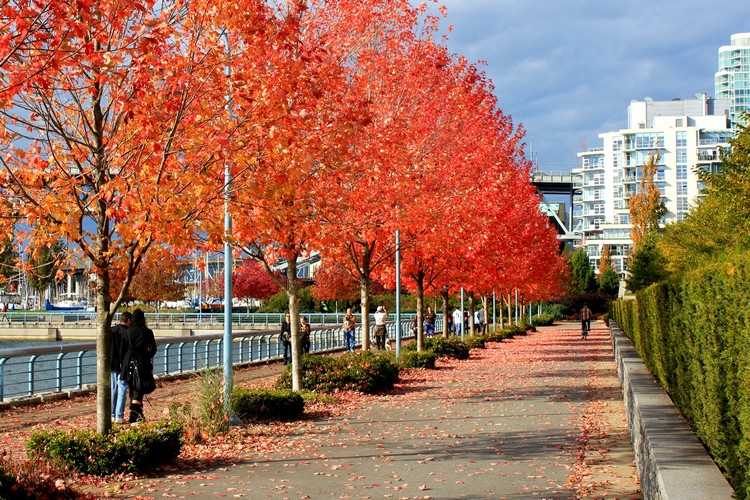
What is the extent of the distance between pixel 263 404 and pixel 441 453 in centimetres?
400

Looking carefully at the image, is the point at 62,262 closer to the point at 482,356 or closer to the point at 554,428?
the point at 554,428

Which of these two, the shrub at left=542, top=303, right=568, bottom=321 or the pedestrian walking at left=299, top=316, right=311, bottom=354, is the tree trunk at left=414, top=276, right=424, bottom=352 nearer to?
the pedestrian walking at left=299, top=316, right=311, bottom=354

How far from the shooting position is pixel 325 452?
38.6 feet

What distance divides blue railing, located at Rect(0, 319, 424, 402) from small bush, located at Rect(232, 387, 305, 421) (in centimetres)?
336

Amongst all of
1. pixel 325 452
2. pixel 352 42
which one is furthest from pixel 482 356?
pixel 325 452

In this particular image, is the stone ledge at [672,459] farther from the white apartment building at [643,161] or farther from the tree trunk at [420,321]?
the white apartment building at [643,161]

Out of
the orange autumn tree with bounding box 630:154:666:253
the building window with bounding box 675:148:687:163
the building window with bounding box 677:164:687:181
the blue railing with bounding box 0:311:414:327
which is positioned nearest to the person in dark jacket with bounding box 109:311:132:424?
the blue railing with bounding box 0:311:414:327

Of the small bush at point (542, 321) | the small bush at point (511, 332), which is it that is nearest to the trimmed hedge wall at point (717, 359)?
the small bush at point (511, 332)

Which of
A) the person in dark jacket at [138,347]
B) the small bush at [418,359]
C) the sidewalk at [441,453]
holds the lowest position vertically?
the sidewalk at [441,453]

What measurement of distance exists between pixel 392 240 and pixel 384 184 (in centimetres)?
542

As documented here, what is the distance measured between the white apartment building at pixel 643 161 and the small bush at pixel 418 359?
93019mm

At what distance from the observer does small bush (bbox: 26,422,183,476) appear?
9.80m

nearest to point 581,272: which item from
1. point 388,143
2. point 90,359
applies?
point 90,359

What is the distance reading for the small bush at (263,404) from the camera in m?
14.5
